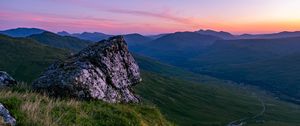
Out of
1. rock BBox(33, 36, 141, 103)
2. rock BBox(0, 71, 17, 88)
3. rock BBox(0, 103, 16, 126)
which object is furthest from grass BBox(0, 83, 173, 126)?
rock BBox(0, 71, 17, 88)

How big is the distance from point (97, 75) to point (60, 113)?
8809 millimetres

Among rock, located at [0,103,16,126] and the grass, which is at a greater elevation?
rock, located at [0,103,16,126]

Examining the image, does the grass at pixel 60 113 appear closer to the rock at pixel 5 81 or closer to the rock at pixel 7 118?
the rock at pixel 7 118

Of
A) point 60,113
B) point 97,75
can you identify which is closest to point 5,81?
point 97,75

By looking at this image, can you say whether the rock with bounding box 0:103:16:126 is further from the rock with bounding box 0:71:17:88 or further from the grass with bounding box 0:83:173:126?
the rock with bounding box 0:71:17:88

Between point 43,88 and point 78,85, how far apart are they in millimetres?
2106

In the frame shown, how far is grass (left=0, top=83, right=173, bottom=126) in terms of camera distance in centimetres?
1398

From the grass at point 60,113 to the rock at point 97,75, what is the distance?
163cm

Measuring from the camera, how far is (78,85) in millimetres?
22438

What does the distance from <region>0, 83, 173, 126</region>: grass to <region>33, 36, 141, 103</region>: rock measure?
1631mm

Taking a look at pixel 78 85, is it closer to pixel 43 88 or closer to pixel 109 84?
pixel 43 88

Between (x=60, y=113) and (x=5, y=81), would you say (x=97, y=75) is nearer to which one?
(x=5, y=81)

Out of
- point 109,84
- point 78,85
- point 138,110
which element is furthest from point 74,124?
point 109,84

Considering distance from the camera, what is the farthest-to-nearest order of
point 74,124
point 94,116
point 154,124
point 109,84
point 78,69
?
point 109,84 < point 78,69 < point 154,124 < point 94,116 < point 74,124
